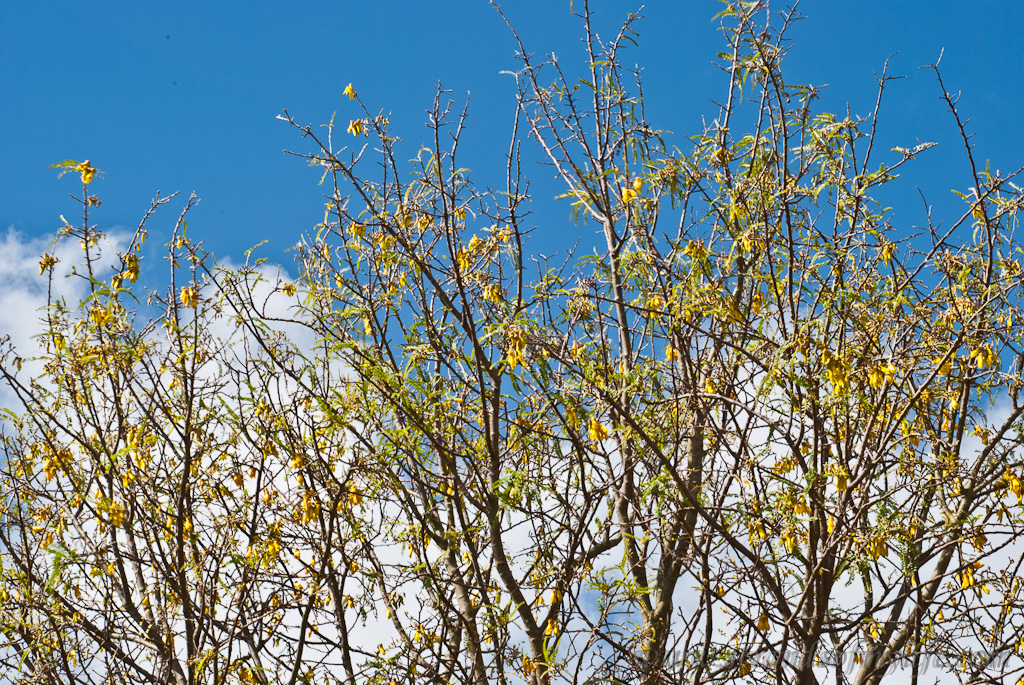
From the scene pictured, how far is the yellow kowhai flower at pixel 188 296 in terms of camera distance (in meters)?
3.11

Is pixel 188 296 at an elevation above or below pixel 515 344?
above

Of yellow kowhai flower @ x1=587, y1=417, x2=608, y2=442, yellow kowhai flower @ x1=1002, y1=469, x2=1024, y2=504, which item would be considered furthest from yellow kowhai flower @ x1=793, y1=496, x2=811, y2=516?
yellow kowhai flower @ x1=1002, y1=469, x2=1024, y2=504

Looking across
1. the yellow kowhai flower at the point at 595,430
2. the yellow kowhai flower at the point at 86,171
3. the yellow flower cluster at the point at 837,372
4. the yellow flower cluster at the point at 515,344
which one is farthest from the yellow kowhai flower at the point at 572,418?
the yellow kowhai flower at the point at 86,171

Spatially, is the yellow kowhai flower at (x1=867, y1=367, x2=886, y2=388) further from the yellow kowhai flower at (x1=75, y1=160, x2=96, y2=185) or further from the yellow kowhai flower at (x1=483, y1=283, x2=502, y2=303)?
the yellow kowhai flower at (x1=75, y1=160, x2=96, y2=185)

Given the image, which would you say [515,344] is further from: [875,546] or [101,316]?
[101,316]

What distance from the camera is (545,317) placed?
3.70 meters

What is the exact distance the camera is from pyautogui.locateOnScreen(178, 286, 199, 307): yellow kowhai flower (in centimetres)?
311

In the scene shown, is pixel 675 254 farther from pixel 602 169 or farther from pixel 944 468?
pixel 944 468

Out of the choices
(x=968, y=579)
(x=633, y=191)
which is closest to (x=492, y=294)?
(x=633, y=191)

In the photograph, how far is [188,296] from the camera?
311 centimetres

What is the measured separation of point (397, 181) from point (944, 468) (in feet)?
7.65

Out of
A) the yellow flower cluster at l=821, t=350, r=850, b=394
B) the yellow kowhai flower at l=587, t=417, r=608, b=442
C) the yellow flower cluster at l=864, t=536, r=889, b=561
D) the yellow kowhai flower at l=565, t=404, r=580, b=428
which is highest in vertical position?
the yellow kowhai flower at l=565, t=404, r=580, b=428

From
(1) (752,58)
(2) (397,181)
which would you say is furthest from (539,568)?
(1) (752,58)

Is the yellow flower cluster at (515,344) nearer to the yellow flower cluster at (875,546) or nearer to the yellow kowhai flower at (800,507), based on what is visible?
the yellow kowhai flower at (800,507)
